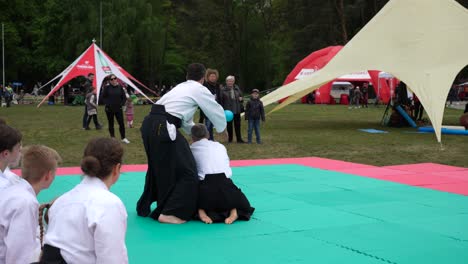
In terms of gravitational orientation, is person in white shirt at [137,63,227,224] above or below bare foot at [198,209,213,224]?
above

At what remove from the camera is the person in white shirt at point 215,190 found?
6086 mm

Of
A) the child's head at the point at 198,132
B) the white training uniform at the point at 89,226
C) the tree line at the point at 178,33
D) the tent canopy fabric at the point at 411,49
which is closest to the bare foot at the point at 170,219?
the child's head at the point at 198,132

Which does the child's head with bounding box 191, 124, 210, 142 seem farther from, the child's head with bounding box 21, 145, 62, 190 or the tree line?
the tree line

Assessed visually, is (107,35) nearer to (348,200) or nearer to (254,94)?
(254,94)

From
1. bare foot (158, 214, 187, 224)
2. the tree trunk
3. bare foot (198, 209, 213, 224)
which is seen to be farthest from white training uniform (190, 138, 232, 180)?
the tree trunk

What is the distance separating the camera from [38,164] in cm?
316

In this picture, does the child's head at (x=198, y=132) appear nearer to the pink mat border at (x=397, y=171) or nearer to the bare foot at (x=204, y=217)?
the bare foot at (x=204, y=217)

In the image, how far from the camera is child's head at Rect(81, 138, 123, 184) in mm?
2869

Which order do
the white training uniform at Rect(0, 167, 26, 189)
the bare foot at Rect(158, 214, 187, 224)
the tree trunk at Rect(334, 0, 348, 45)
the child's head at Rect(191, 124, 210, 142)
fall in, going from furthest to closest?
1. the tree trunk at Rect(334, 0, 348, 45)
2. the child's head at Rect(191, 124, 210, 142)
3. the bare foot at Rect(158, 214, 187, 224)
4. the white training uniform at Rect(0, 167, 26, 189)

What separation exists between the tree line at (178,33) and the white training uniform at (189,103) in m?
36.9

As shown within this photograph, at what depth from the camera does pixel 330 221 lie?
609 cm

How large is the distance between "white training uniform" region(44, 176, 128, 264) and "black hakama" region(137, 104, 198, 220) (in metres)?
3.11

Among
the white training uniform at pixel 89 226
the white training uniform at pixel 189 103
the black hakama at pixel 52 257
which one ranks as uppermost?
the white training uniform at pixel 189 103

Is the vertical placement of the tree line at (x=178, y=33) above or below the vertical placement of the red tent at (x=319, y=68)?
above
